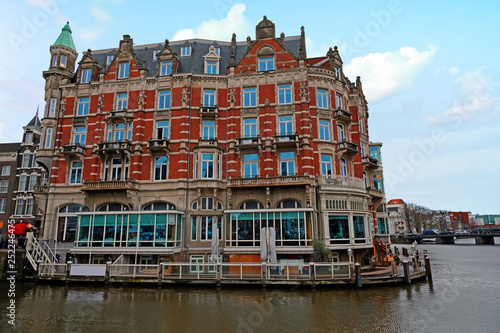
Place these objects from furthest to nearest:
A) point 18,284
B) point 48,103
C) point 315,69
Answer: point 48,103, point 315,69, point 18,284

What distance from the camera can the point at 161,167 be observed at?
30.7 meters

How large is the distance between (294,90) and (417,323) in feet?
75.1

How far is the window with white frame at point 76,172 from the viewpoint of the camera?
104 ft

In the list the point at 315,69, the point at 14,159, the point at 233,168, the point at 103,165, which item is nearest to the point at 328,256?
the point at 233,168

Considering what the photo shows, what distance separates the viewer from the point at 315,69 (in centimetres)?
3144

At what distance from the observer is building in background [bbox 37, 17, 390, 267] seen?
1067 inches

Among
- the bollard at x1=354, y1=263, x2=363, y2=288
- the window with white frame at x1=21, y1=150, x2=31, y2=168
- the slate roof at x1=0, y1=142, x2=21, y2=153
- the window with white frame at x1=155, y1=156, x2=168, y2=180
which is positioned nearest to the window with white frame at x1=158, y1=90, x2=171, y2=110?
the window with white frame at x1=155, y1=156, x2=168, y2=180

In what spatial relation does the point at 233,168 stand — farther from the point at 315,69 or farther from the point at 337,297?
the point at 337,297

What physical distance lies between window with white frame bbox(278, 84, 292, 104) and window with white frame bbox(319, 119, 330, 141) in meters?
3.97

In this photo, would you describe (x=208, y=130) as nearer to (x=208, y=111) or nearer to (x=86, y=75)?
(x=208, y=111)

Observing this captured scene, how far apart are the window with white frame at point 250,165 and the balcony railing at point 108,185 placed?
35.9 ft

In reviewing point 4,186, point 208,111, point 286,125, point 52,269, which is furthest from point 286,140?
point 4,186

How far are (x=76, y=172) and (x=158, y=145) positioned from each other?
9.76 m

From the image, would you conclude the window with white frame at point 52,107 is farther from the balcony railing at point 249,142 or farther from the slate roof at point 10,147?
the balcony railing at point 249,142
